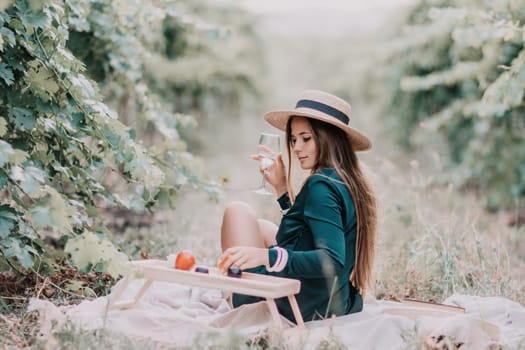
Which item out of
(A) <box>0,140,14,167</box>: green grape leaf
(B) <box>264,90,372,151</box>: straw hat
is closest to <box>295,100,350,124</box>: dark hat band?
(B) <box>264,90,372,151</box>: straw hat

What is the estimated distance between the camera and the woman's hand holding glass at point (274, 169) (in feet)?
11.6

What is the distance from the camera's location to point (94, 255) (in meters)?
2.80

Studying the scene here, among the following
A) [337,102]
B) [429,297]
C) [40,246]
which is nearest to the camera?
[337,102]

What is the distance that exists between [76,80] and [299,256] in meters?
1.46

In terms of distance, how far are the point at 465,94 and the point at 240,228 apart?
626 cm

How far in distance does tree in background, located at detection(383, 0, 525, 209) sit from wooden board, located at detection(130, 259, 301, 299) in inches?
92.3

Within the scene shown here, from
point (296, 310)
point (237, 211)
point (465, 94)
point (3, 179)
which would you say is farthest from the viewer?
point (465, 94)

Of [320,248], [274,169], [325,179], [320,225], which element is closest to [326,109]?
[325,179]

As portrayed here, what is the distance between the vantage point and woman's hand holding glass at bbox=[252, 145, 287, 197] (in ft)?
11.6

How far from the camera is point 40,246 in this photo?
3676mm

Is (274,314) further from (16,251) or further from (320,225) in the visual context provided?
(16,251)

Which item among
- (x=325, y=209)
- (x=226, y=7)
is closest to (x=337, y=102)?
(x=325, y=209)

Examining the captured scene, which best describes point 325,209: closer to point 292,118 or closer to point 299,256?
point 299,256

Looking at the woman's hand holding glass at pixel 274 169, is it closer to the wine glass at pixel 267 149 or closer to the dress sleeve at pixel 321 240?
the wine glass at pixel 267 149
